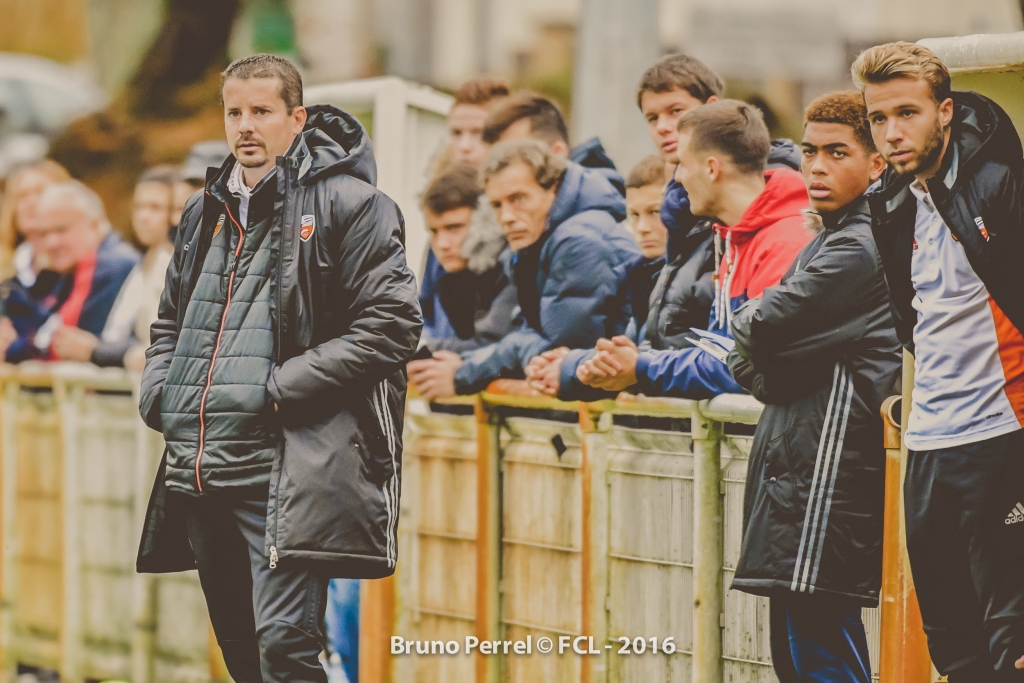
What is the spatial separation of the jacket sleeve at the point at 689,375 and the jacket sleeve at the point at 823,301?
477mm

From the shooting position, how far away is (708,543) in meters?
5.24

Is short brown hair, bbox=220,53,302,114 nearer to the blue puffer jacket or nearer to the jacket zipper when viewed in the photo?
the jacket zipper

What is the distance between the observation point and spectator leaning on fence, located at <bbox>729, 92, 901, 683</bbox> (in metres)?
4.68

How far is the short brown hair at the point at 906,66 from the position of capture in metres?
4.31

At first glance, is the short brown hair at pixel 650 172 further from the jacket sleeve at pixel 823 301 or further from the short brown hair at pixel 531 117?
the jacket sleeve at pixel 823 301

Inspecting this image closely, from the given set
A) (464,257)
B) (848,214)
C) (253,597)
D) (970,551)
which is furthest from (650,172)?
(970,551)

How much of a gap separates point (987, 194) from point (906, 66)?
408 millimetres

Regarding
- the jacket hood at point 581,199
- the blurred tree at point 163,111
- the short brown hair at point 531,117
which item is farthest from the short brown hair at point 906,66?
the blurred tree at point 163,111

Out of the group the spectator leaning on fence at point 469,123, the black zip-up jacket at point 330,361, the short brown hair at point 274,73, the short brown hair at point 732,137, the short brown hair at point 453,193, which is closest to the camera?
the black zip-up jacket at point 330,361

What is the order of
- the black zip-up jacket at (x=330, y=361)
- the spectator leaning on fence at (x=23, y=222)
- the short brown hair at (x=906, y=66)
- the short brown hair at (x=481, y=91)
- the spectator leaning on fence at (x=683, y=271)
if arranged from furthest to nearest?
1. the spectator leaning on fence at (x=23, y=222)
2. the short brown hair at (x=481, y=91)
3. the spectator leaning on fence at (x=683, y=271)
4. the black zip-up jacket at (x=330, y=361)
5. the short brown hair at (x=906, y=66)

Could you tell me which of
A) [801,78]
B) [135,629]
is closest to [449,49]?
[801,78]

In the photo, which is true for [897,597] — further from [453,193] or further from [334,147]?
[453,193]

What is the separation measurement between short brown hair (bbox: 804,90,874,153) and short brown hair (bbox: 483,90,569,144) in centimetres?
220

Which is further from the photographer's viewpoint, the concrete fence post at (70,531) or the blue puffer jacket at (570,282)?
the concrete fence post at (70,531)
